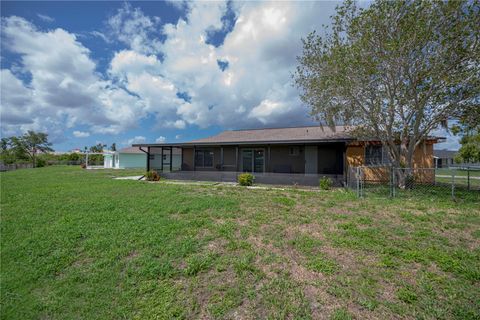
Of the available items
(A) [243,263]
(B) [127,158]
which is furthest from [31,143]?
(A) [243,263]

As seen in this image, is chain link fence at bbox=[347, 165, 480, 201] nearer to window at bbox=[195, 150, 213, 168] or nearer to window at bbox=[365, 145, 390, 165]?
window at bbox=[365, 145, 390, 165]

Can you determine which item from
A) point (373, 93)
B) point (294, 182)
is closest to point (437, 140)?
point (373, 93)

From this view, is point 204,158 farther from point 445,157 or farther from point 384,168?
point 445,157

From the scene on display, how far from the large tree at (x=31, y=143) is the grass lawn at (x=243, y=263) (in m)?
46.8

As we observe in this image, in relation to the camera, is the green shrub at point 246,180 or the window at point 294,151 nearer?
the green shrub at point 246,180

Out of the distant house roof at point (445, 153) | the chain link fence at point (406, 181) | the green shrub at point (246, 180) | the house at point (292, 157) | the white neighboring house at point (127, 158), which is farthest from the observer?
the distant house roof at point (445, 153)

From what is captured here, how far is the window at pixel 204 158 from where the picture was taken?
1566cm

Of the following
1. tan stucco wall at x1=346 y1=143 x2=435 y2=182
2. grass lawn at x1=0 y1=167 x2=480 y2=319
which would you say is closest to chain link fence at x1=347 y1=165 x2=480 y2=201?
tan stucco wall at x1=346 y1=143 x2=435 y2=182

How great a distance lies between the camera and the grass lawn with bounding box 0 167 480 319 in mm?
2713

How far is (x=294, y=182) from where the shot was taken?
1174 cm

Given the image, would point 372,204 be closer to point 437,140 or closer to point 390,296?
point 390,296

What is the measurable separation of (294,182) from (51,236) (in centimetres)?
993

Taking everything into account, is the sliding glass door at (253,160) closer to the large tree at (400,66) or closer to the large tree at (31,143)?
the large tree at (400,66)

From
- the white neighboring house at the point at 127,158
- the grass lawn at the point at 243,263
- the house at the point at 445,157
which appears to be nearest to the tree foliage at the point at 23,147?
the white neighboring house at the point at 127,158
